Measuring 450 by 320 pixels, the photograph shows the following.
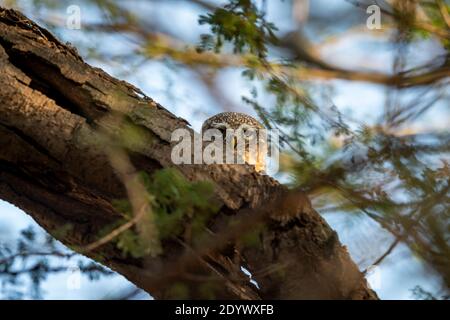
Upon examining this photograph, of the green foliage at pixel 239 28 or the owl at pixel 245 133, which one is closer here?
the green foliage at pixel 239 28

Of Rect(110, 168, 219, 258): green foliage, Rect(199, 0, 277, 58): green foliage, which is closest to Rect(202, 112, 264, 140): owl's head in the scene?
Rect(199, 0, 277, 58): green foliage

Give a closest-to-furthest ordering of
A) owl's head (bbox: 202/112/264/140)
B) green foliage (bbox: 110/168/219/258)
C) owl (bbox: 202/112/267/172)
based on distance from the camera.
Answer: green foliage (bbox: 110/168/219/258) < owl (bbox: 202/112/267/172) < owl's head (bbox: 202/112/264/140)

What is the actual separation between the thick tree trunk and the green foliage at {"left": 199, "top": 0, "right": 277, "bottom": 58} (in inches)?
17.8

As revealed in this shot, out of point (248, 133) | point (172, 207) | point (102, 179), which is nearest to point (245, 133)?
point (248, 133)

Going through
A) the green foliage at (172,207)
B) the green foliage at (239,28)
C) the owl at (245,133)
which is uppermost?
the owl at (245,133)

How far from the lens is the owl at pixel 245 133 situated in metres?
5.03

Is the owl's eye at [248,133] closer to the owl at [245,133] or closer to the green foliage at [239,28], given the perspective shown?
the owl at [245,133]

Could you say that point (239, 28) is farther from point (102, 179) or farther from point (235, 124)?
point (235, 124)

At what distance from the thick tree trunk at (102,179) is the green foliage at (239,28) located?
1.48 ft

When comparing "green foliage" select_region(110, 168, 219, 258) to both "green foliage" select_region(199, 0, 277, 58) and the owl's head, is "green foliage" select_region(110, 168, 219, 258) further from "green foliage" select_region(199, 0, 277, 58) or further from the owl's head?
the owl's head

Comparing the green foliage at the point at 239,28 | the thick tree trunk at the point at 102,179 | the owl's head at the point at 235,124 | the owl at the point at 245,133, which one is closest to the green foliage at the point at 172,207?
the thick tree trunk at the point at 102,179

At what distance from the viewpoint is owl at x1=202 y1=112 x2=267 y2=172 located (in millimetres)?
5031

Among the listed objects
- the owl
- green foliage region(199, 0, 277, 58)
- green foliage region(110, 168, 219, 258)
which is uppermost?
the owl

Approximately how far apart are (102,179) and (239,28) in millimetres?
896
